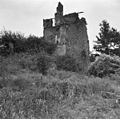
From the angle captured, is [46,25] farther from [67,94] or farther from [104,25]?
[67,94]

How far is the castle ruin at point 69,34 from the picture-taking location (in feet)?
69.2

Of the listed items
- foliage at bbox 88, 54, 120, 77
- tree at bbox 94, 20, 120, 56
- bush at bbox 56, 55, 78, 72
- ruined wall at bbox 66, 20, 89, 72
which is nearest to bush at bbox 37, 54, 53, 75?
bush at bbox 56, 55, 78, 72

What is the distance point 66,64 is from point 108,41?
1585 centimetres

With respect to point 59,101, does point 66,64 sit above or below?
above

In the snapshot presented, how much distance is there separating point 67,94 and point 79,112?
5.28 ft

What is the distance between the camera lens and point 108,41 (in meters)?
31.7

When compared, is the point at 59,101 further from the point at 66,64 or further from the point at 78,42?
the point at 78,42

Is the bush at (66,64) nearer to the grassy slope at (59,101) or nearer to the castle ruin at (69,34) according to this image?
the castle ruin at (69,34)

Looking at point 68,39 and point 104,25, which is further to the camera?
point 104,25

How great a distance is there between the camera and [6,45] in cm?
1839

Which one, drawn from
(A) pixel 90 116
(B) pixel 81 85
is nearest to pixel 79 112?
(A) pixel 90 116

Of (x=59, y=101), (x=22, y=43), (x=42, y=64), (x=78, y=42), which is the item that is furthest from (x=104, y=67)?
(x=59, y=101)

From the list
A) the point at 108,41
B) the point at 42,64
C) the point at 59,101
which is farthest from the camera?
the point at 108,41

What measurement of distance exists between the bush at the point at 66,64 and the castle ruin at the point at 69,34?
2.29 meters
